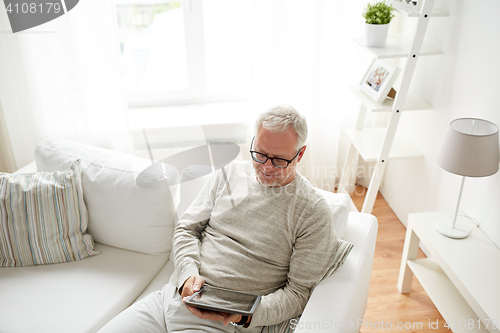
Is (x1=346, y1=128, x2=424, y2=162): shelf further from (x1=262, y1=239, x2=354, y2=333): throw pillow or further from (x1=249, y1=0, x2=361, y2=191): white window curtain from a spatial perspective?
(x1=262, y1=239, x2=354, y2=333): throw pillow

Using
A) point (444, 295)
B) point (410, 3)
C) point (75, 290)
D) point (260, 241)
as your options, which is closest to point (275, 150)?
point (260, 241)

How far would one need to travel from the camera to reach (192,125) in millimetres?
2236

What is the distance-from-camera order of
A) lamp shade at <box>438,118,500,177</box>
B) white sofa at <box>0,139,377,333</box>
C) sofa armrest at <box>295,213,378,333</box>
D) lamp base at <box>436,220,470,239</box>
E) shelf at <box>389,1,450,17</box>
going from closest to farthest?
sofa armrest at <box>295,213,378,333</box> → white sofa at <box>0,139,377,333</box> → lamp shade at <box>438,118,500,177</box> → lamp base at <box>436,220,470,239</box> → shelf at <box>389,1,450,17</box>

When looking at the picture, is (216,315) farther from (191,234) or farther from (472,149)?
(472,149)

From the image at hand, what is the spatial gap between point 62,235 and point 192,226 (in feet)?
1.93

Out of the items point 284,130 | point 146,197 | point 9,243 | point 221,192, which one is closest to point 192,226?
point 221,192

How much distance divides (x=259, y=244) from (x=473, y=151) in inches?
34.3

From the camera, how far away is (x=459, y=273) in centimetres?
159

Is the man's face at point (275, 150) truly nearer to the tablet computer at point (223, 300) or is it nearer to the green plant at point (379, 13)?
the tablet computer at point (223, 300)

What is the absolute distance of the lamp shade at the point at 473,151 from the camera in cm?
156

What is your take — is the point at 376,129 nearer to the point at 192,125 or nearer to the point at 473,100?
the point at 473,100

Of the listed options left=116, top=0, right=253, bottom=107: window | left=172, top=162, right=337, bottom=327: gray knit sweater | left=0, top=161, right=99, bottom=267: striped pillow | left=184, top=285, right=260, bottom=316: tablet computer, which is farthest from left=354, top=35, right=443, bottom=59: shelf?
left=0, top=161, right=99, bottom=267: striped pillow

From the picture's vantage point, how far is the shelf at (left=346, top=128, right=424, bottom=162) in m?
2.29

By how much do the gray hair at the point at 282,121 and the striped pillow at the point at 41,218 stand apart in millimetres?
892
